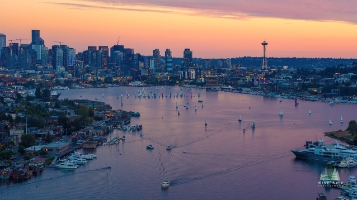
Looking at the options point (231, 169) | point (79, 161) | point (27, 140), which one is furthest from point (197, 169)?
point (27, 140)

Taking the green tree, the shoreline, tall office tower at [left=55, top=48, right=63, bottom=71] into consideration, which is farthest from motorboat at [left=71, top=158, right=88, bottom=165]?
tall office tower at [left=55, top=48, right=63, bottom=71]

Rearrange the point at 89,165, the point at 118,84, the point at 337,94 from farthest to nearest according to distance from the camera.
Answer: the point at 118,84 → the point at 337,94 → the point at 89,165

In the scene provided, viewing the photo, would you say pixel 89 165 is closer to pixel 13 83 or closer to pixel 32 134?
pixel 32 134

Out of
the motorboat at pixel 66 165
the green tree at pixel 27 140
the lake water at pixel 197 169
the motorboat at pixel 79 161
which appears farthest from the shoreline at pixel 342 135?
the green tree at pixel 27 140

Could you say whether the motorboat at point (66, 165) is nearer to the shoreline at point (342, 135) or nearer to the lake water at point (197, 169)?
the lake water at point (197, 169)

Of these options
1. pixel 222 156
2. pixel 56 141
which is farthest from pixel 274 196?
pixel 56 141

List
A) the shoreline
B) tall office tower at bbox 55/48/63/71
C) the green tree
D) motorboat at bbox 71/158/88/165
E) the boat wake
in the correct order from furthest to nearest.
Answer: tall office tower at bbox 55/48/63/71 < the shoreline < the green tree < motorboat at bbox 71/158/88/165 < the boat wake

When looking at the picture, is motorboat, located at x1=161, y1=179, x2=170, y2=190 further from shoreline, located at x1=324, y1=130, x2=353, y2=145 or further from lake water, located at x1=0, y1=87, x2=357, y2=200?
shoreline, located at x1=324, y1=130, x2=353, y2=145

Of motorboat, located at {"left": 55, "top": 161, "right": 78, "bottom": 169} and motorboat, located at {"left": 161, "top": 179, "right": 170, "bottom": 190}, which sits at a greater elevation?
motorboat, located at {"left": 55, "top": 161, "right": 78, "bottom": 169}
